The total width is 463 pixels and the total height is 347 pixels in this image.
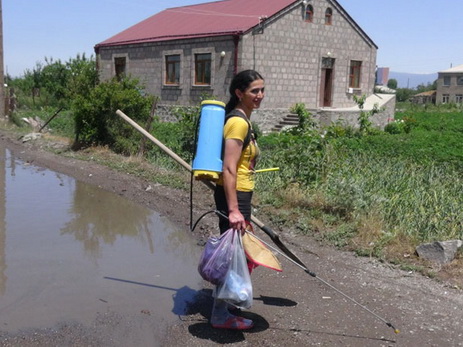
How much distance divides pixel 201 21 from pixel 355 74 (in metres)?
7.32

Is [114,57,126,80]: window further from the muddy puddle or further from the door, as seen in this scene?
the muddy puddle

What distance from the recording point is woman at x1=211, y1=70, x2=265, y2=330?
359 cm

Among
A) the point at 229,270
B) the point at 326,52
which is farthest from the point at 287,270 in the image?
the point at 326,52

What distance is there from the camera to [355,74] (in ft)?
79.7

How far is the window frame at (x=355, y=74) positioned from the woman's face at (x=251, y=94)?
69.5 feet

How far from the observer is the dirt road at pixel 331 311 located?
3.79 metres

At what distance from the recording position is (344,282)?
16.1 feet

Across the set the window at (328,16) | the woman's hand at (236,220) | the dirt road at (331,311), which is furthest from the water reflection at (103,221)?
the window at (328,16)

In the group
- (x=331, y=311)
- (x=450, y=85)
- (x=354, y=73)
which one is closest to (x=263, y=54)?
(x=354, y=73)

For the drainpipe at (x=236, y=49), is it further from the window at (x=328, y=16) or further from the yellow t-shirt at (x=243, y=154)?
the yellow t-shirt at (x=243, y=154)

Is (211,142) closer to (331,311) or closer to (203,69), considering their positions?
(331,311)

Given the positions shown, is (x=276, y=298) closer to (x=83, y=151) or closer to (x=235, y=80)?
(x=235, y=80)

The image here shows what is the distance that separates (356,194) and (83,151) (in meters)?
8.29

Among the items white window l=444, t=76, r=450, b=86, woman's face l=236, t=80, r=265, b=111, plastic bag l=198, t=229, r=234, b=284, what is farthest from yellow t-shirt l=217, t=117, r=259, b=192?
white window l=444, t=76, r=450, b=86
